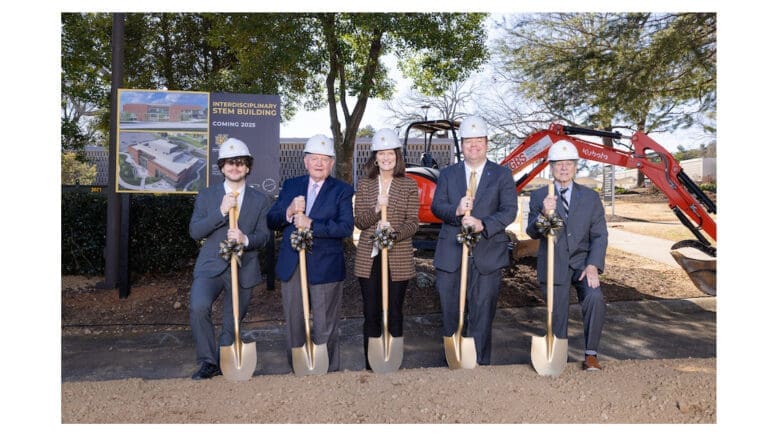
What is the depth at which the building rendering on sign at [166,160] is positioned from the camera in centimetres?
645

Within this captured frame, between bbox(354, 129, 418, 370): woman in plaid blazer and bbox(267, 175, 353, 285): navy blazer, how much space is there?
0.46 ft

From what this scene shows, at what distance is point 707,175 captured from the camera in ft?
44.7

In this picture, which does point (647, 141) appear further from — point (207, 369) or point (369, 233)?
point (207, 369)

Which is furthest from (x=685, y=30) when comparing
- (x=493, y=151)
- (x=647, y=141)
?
(x=493, y=151)

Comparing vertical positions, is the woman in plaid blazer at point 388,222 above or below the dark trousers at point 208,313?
above

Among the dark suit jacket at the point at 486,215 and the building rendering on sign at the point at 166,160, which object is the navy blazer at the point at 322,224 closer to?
the dark suit jacket at the point at 486,215

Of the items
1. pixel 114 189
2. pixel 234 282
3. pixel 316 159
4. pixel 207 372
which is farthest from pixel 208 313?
pixel 114 189

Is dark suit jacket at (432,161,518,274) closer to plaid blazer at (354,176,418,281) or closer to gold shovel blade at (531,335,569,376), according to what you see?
plaid blazer at (354,176,418,281)

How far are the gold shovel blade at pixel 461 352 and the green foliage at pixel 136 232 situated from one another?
4.36 meters

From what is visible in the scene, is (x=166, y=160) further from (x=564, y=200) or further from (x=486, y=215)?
(x=564, y=200)

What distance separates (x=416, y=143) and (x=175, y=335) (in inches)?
648

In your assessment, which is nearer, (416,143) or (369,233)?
(369,233)

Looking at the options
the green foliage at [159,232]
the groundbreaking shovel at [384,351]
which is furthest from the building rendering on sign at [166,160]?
the groundbreaking shovel at [384,351]

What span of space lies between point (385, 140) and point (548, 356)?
1.91 m
